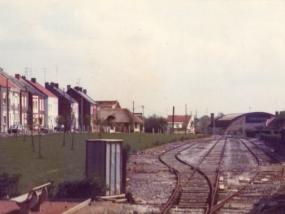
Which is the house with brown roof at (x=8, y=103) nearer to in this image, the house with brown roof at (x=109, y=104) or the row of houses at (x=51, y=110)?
the row of houses at (x=51, y=110)

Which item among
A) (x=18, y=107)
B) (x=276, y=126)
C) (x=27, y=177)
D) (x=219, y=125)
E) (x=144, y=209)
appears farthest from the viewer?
(x=219, y=125)

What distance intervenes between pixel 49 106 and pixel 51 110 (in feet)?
6.91

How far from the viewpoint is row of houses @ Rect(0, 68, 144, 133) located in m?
87.0

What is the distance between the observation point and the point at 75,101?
129125 mm

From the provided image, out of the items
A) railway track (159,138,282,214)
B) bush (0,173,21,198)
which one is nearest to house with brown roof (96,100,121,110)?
railway track (159,138,282,214)

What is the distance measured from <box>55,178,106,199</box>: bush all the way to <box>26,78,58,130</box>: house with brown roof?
298 ft

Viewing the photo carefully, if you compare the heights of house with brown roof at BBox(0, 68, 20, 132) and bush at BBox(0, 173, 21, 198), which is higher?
house with brown roof at BBox(0, 68, 20, 132)

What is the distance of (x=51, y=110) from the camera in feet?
379

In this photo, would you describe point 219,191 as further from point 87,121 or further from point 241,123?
point 241,123

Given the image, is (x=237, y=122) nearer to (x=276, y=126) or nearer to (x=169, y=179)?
(x=276, y=126)

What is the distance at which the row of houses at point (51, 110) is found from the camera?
87.0 meters

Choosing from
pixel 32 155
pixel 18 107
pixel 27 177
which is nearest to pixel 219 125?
pixel 18 107

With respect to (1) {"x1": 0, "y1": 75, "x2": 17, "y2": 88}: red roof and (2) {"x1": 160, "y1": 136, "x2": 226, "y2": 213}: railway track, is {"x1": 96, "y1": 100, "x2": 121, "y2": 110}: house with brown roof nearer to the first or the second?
(1) {"x1": 0, "y1": 75, "x2": 17, "y2": 88}: red roof

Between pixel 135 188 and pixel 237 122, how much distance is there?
140 meters
